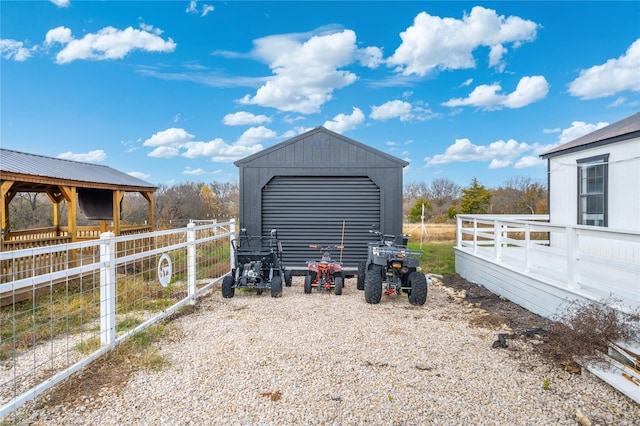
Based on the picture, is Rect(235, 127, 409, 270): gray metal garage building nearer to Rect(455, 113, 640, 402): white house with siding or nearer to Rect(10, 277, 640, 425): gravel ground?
Rect(455, 113, 640, 402): white house with siding

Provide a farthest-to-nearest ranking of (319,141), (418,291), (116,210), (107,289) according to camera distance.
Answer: (116,210), (319,141), (418,291), (107,289)

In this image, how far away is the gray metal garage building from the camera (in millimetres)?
8406

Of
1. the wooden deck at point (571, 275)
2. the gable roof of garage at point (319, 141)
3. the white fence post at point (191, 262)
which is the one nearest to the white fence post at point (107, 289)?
the white fence post at point (191, 262)

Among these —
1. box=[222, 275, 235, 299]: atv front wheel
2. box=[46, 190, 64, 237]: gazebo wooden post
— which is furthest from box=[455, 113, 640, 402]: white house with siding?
box=[46, 190, 64, 237]: gazebo wooden post

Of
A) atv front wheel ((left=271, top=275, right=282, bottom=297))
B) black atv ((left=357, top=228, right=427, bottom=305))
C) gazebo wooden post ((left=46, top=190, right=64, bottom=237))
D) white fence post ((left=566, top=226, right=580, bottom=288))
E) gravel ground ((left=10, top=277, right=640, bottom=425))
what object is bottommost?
gravel ground ((left=10, top=277, right=640, bottom=425))

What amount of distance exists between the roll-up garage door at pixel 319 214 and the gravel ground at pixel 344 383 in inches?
155

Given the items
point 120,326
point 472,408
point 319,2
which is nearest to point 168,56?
point 319,2

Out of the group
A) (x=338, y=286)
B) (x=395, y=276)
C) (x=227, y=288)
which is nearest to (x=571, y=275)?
(x=395, y=276)

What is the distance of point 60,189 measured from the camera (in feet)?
30.6

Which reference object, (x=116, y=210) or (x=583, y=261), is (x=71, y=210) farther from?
(x=583, y=261)

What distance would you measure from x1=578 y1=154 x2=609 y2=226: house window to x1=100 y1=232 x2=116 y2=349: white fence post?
26.5 ft

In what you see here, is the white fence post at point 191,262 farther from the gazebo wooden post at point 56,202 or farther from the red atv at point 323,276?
the gazebo wooden post at point 56,202

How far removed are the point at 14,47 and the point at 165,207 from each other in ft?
38.4

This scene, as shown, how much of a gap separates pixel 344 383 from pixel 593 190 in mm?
7034
